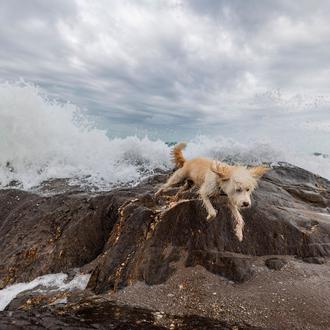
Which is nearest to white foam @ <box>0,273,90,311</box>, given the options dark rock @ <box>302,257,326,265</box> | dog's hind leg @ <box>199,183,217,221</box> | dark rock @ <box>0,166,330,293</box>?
dark rock @ <box>0,166,330,293</box>

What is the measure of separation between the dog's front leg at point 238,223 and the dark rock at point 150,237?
8.6 inches

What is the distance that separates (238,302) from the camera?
5.87m

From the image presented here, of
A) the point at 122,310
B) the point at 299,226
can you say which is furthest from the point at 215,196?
the point at 122,310

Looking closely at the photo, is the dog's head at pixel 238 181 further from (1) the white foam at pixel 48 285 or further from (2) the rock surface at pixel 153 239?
(1) the white foam at pixel 48 285

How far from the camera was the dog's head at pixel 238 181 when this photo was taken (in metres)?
6.96

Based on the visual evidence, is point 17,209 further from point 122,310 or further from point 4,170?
point 122,310

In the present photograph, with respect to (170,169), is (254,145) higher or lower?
higher

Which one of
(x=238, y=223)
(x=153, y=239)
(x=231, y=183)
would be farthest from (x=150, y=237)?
(x=231, y=183)

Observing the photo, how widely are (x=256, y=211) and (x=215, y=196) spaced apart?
0.94 meters

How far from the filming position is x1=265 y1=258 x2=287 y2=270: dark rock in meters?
6.79

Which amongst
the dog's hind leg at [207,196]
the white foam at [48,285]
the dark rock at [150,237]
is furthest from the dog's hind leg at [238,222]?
the white foam at [48,285]

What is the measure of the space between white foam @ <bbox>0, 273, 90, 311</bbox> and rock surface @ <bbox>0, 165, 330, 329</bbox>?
229mm

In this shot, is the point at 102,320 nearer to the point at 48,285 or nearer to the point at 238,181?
the point at 48,285

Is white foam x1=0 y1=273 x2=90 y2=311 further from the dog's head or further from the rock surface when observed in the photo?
the dog's head
